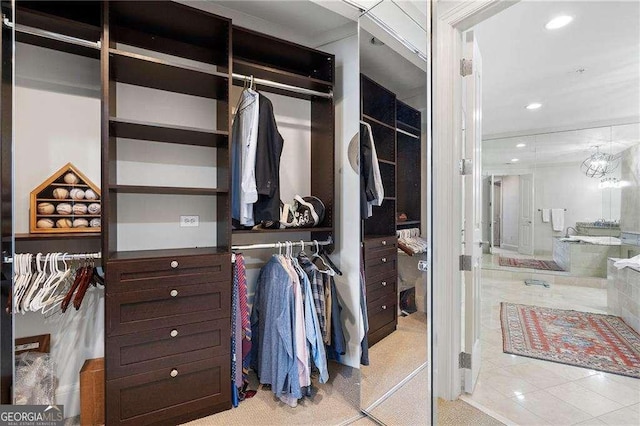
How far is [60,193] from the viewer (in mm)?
1046

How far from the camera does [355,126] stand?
169 centimetres

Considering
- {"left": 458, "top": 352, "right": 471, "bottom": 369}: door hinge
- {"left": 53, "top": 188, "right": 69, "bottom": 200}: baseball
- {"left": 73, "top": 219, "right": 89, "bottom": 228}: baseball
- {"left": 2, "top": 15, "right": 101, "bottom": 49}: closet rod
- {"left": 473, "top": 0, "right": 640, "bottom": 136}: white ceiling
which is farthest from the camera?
{"left": 473, "top": 0, "right": 640, "bottom": 136}: white ceiling

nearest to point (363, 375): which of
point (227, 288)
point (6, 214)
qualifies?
point (227, 288)

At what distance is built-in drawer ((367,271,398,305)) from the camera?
1.46 m

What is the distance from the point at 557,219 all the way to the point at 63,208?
4.82 m

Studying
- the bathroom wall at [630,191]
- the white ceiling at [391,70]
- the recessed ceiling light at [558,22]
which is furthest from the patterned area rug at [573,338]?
the recessed ceiling light at [558,22]

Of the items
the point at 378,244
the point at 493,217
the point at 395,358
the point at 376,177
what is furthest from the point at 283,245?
the point at 493,217

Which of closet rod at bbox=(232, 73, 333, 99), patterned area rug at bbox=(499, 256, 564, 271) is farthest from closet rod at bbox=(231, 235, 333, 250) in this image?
patterned area rug at bbox=(499, 256, 564, 271)

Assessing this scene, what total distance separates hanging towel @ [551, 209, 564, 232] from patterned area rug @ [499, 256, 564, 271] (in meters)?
0.47

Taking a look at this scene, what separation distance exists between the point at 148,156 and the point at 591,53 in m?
3.20

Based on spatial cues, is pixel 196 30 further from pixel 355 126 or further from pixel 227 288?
pixel 227 288

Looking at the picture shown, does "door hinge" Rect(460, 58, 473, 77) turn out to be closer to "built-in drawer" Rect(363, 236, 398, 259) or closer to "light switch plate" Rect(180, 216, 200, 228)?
"built-in drawer" Rect(363, 236, 398, 259)

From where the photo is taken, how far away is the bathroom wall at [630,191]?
10.3ft

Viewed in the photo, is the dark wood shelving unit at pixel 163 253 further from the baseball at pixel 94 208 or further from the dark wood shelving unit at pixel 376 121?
the dark wood shelving unit at pixel 376 121
